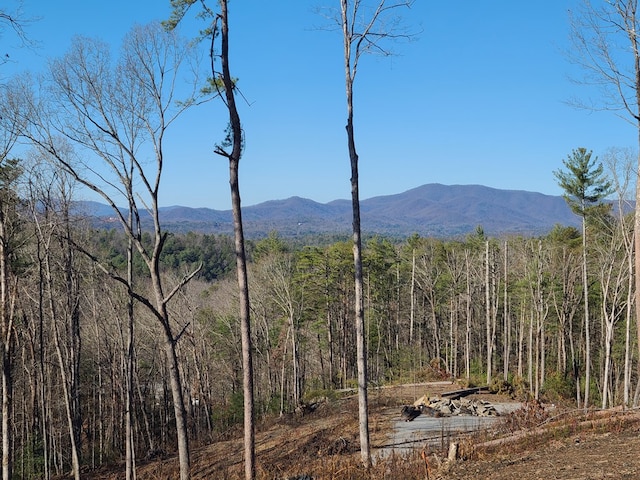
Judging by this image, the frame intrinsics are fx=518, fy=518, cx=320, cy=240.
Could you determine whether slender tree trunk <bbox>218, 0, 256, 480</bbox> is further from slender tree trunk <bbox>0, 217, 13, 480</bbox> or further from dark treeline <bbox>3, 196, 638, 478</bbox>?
dark treeline <bbox>3, 196, 638, 478</bbox>

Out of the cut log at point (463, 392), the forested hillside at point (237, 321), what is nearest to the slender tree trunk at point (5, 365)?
the forested hillside at point (237, 321)

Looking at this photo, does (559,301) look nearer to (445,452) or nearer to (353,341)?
(353,341)

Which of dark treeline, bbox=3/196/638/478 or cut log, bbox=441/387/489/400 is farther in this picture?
dark treeline, bbox=3/196/638/478

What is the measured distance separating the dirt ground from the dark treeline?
694cm

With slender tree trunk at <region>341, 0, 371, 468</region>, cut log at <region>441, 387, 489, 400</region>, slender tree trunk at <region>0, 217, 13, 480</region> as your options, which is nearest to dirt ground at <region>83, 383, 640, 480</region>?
slender tree trunk at <region>341, 0, 371, 468</region>

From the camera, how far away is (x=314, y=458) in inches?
478

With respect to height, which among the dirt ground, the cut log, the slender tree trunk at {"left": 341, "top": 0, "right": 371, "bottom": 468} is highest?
the slender tree trunk at {"left": 341, "top": 0, "right": 371, "bottom": 468}

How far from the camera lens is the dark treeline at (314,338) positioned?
2058 centimetres

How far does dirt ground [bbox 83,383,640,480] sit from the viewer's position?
7.23 meters

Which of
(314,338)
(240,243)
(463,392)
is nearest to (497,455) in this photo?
(240,243)

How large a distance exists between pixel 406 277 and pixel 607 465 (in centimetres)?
3201

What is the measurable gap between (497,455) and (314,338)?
27233mm

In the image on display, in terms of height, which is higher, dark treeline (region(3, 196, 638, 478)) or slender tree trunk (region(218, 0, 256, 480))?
slender tree trunk (region(218, 0, 256, 480))

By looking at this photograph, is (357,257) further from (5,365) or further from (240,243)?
(5,365)
